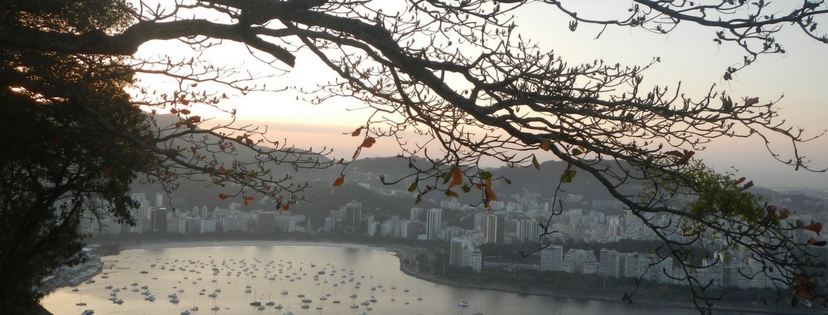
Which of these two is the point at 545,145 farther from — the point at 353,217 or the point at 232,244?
the point at 232,244

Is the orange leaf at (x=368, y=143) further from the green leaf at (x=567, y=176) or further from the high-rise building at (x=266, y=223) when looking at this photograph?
the high-rise building at (x=266, y=223)

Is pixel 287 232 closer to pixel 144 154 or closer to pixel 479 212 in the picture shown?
pixel 479 212

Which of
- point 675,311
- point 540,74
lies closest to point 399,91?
point 540,74

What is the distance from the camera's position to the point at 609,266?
875 centimetres

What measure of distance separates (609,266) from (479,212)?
5.65 meters

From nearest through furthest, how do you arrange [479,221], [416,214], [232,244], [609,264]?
[609,264] < [232,244] < [479,221] < [416,214]

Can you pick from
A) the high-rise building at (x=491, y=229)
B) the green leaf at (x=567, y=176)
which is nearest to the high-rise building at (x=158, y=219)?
the high-rise building at (x=491, y=229)

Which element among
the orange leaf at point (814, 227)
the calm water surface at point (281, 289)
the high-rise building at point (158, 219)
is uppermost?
the orange leaf at point (814, 227)

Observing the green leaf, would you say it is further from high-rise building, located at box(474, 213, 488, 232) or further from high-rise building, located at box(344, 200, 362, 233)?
high-rise building, located at box(344, 200, 362, 233)

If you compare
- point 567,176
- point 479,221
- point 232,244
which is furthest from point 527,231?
point 567,176

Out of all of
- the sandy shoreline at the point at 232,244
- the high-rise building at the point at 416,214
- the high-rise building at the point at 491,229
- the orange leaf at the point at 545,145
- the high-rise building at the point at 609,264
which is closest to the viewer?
the orange leaf at the point at 545,145

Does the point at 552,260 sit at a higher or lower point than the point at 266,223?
lower

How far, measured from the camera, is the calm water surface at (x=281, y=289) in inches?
335

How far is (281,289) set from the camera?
10.1 meters
